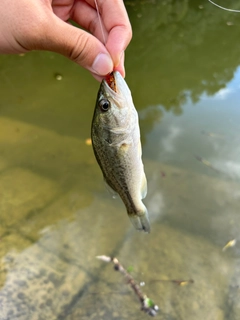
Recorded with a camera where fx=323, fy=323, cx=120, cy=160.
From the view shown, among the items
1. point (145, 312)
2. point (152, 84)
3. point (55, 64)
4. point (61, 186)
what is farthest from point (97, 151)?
point (55, 64)

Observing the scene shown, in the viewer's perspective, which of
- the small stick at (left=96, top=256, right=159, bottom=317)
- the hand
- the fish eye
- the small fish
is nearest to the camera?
the hand

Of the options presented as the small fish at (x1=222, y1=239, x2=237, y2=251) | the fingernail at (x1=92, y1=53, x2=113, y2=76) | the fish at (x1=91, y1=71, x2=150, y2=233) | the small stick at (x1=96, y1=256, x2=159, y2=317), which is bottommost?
the small stick at (x1=96, y1=256, x2=159, y2=317)

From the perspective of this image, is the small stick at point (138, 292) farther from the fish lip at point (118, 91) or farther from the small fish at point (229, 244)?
the fish lip at point (118, 91)

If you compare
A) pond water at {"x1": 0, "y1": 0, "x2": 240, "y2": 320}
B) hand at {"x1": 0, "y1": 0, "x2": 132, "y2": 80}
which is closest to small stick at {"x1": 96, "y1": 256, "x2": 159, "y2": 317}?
pond water at {"x1": 0, "y1": 0, "x2": 240, "y2": 320}

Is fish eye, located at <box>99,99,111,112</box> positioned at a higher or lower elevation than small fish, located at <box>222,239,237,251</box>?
higher

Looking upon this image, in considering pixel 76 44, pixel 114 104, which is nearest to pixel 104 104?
pixel 114 104

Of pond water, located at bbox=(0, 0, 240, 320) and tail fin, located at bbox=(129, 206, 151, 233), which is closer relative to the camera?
tail fin, located at bbox=(129, 206, 151, 233)

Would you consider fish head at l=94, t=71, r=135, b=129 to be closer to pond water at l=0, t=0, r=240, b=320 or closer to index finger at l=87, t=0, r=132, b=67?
index finger at l=87, t=0, r=132, b=67
